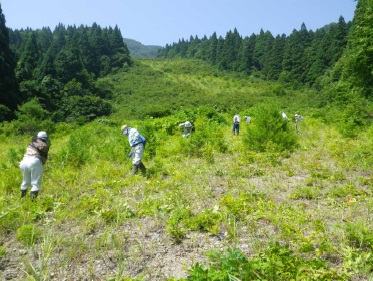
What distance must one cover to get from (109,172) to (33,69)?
45.1m

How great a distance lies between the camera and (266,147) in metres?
9.84

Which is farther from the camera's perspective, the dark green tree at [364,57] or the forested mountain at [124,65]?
the forested mountain at [124,65]

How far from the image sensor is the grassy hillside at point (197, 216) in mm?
3627

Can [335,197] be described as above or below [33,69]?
below

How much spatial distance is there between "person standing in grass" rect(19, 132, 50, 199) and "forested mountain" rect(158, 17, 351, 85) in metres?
58.7

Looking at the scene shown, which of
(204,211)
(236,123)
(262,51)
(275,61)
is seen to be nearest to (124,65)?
(262,51)

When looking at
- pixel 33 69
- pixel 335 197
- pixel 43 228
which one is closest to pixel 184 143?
pixel 335 197

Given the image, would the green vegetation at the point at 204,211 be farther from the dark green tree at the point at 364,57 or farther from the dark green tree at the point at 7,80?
the dark green tree at the point at 7,80

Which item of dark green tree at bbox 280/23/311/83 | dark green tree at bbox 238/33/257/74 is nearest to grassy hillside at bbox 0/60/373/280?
dark green tree at bbox 280/23/311/83

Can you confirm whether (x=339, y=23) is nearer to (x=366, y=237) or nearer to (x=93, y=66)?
(x=93, y=66)

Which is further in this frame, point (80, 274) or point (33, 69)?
point (33, 69)

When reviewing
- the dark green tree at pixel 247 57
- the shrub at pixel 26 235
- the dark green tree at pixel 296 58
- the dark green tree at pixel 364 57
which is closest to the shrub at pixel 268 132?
the shrub at pixel 26 235

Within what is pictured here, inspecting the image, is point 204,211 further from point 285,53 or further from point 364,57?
point 285,53

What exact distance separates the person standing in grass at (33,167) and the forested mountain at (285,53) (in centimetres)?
5867
